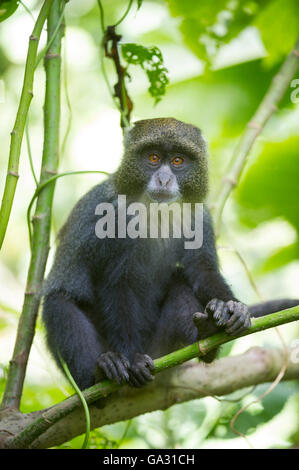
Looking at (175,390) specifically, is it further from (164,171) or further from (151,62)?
(151,62)

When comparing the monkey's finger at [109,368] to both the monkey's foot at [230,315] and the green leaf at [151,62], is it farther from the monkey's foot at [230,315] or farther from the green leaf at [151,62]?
the green leaf at [151,62]

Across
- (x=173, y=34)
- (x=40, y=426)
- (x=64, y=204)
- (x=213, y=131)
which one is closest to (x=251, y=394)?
(x=40, y=426)

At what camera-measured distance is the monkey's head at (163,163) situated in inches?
162

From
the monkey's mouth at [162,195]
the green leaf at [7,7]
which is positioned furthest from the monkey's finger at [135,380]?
the green leaf at [7,7]

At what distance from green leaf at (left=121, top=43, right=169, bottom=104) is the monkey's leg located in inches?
67.9

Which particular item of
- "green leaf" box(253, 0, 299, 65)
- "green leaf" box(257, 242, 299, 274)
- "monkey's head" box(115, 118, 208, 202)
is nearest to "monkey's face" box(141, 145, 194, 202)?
"monkey's head" box(115, 118, 208, 202)

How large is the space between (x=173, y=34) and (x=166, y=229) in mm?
3080

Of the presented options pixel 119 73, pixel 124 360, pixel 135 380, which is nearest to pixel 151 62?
pixel 119 73

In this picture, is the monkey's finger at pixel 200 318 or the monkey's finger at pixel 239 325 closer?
the monkey's finger at pixel 239 325

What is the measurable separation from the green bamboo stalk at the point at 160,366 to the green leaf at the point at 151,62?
195cm

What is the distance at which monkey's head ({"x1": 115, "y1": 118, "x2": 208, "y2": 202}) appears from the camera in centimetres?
412

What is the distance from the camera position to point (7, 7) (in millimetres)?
3295

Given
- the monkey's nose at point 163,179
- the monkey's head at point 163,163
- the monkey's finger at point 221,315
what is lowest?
the monkey's finger at point 221,315

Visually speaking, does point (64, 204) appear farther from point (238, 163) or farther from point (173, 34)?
point (238, 163)
